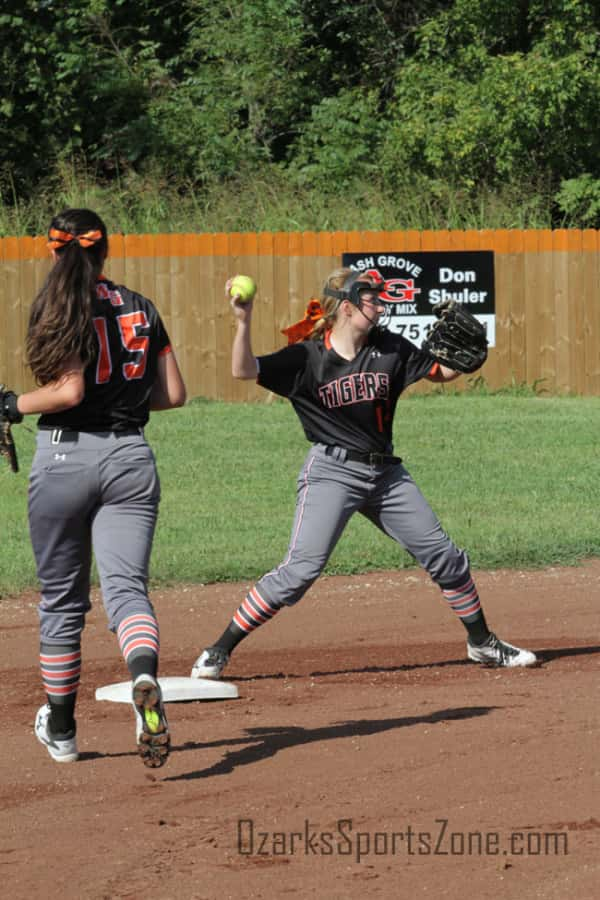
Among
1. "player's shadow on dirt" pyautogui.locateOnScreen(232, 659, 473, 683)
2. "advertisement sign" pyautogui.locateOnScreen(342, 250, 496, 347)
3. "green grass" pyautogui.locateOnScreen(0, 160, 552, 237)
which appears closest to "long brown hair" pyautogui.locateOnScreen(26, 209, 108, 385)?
"player's shadow on dirt" pyautogui.locateOnScreen(232, 659, 473, 683)

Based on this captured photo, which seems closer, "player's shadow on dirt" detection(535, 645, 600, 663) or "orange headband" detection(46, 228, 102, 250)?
"orange headband" detection(46, 228, 102, 250)

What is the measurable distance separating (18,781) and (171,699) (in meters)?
1.26

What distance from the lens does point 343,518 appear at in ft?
21.9

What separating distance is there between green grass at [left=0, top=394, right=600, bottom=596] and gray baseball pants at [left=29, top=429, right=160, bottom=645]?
164 inches

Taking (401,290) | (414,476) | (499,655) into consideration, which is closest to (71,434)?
→ (499,655)

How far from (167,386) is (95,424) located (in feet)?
1.06

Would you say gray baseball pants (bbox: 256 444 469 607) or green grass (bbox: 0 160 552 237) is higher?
green grass (bbox: 0 160 552 237)

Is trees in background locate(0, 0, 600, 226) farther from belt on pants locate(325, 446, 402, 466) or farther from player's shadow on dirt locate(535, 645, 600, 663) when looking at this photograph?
belt on pants locate(325, 446, 402, 466)

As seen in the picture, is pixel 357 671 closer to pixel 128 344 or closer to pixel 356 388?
pixel 356 388

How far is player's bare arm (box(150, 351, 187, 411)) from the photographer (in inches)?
208

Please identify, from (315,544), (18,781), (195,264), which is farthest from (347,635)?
(195,264)

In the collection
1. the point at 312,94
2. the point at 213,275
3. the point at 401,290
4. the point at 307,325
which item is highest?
the point at 312,94

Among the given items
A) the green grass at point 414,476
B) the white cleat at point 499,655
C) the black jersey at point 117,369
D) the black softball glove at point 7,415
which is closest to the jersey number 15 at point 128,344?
the black jersey at point 117,369

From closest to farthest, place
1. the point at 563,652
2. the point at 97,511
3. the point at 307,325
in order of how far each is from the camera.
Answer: the point at 97,511, the point at 307,325, the point at 563,652
